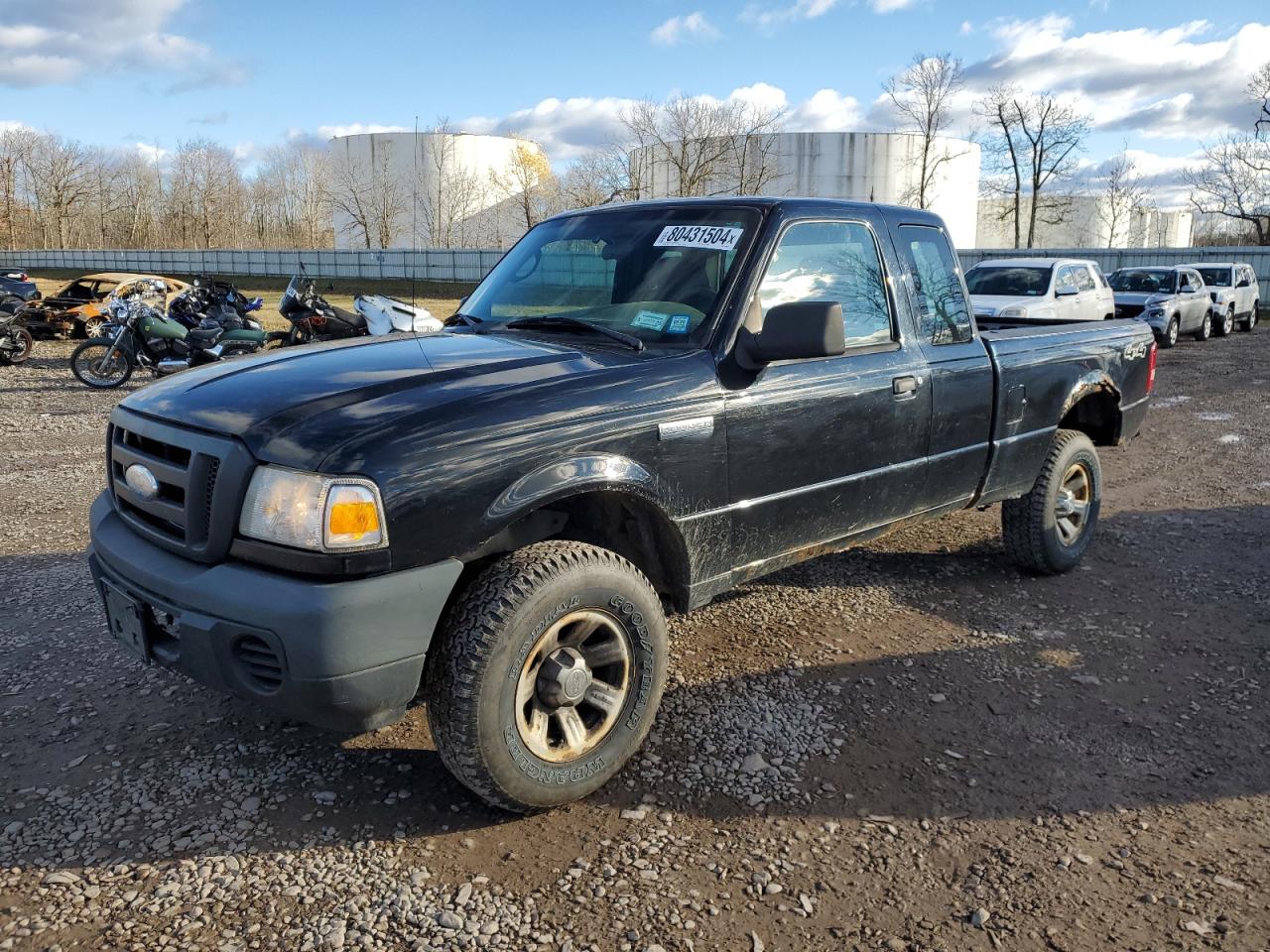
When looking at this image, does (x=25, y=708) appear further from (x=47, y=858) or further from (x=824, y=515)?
(x=824, y=515)

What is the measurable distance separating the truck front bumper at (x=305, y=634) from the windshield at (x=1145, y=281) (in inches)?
844

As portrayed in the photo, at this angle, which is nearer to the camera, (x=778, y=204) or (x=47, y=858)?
(x=47, y=858)

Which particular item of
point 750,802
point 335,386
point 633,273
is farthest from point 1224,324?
point 335,386

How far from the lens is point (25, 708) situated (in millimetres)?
3783

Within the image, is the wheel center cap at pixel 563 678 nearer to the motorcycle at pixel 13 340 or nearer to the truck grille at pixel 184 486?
the truck grille at pixel 184 486

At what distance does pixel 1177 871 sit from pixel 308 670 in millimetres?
2620

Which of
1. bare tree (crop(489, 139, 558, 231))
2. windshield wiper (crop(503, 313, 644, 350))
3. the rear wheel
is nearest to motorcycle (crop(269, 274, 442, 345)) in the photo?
windshield wiper (crop(503, 313, 644, 350))

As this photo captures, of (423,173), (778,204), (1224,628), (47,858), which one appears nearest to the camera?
(47,858)

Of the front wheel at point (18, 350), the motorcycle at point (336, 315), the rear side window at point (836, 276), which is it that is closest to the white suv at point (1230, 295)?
the motorcycle at point (336, 315)

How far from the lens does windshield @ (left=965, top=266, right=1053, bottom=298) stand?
16070 mm

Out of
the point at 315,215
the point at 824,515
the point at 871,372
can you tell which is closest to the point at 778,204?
the point at 871,372

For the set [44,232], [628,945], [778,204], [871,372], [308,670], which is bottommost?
[628,945]

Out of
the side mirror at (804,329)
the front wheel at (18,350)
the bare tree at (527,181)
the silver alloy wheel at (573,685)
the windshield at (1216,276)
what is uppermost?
the bare tree at (527,181)

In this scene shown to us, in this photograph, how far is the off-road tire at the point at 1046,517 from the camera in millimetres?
5293
